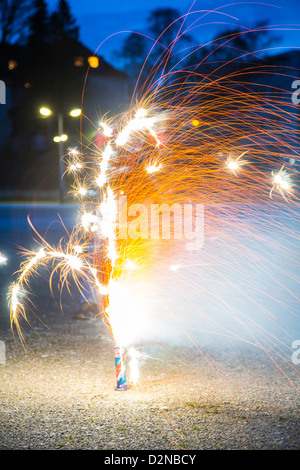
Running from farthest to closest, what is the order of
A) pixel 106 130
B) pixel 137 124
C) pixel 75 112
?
pixel 75 112 → pixel 106 130 → pixel 137 124

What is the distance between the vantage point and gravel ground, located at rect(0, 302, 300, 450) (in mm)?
3514

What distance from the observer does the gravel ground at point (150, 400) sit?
11.5ft

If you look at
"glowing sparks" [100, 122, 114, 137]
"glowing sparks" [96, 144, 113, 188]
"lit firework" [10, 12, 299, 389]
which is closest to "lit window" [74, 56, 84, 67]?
"lit firework" [10, 12, 299, 389]

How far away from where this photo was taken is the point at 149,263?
30.6 feet

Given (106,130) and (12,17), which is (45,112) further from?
(12,17)

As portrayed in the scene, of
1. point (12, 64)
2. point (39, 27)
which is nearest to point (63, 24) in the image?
point (39, 27)

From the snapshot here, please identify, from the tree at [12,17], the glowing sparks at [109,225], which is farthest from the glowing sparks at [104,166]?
the tree at [12,17]

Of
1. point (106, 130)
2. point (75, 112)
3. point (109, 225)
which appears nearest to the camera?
point (109, 225)

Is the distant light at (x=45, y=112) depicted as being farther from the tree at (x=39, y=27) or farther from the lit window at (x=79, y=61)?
the lit window at (x=79, y=61)

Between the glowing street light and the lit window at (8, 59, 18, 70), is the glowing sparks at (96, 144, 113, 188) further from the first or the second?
the lit window at (8, 59, 18, 70)

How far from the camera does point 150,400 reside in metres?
4.24

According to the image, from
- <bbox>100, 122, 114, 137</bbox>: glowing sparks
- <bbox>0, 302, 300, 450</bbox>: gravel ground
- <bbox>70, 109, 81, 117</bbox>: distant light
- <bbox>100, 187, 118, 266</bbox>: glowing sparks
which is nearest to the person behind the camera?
<bbox>0, 302, 300, 450</bbox>: gravel ground

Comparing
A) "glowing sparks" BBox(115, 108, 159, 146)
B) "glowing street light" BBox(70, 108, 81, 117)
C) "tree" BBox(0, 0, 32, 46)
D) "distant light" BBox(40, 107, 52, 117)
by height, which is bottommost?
"glowing sparks" BBox(115, 108, 159, 146)
